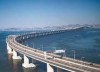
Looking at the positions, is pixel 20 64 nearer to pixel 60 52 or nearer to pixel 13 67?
pixel 13 67

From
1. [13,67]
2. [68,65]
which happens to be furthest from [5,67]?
[68,65]

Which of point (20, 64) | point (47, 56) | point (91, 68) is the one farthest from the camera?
point (20, 64)

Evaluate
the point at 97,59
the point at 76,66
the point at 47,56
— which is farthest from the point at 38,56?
the point at 97,59

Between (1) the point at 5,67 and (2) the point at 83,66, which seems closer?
(2) the point at 83,66

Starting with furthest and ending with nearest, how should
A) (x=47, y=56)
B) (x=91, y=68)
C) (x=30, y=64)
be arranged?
(x=30, y=64), (x=47, y=56), (x=91, y=68)

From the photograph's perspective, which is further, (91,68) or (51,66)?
(51,66)

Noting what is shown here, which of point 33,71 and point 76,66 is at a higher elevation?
point 76,66

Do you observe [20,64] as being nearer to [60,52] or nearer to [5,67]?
[5,67]

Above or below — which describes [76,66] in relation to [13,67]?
above

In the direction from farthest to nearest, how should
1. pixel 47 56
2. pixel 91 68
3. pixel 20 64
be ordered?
pixel 20 64, pixel 47 56, pixel 91 68
